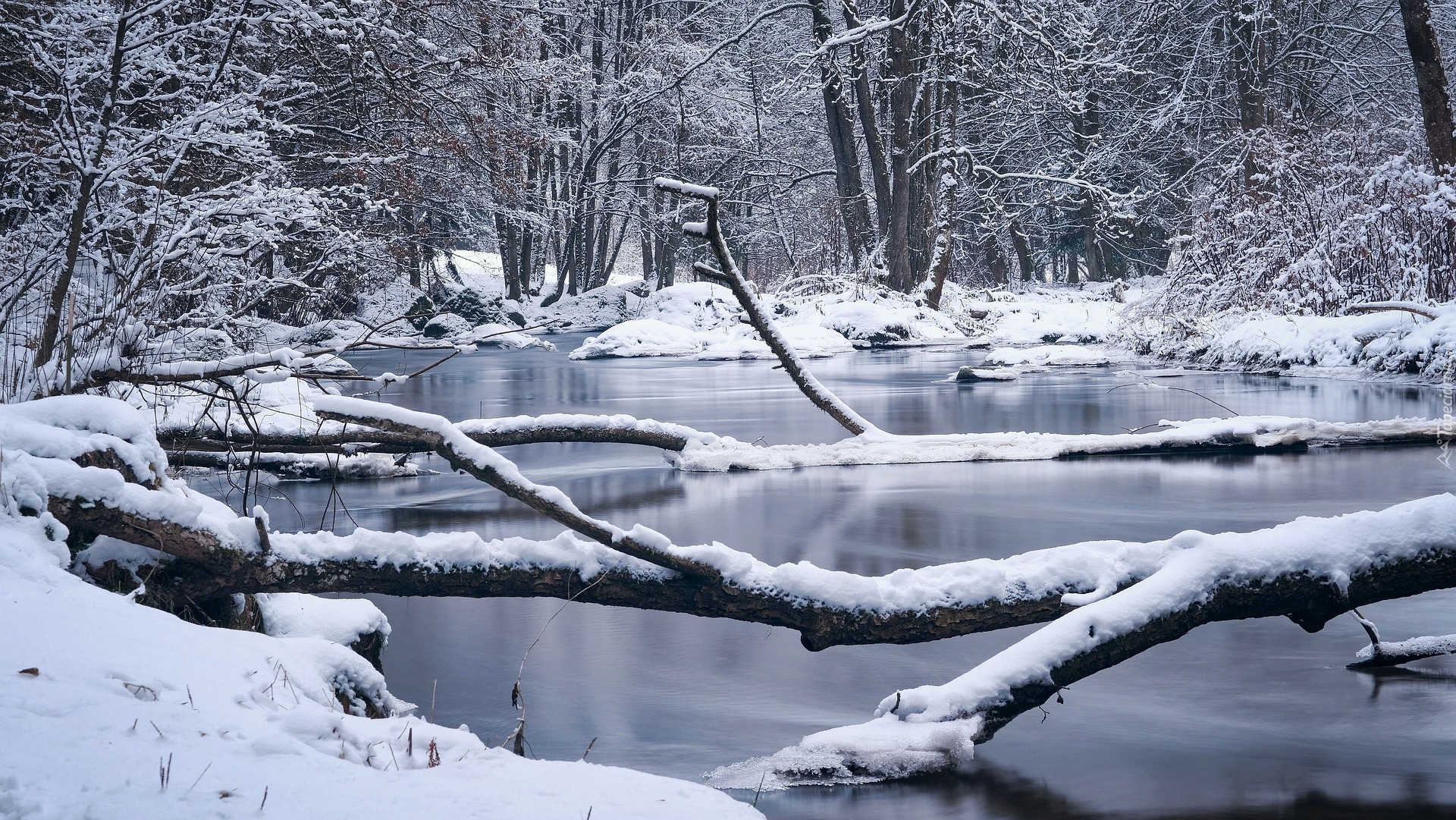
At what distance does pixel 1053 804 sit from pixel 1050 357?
1656cm

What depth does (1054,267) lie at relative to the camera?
5072 centimetres

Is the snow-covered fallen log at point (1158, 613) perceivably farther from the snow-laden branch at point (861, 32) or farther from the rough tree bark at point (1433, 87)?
the snow-laden branch at point (861, 32)

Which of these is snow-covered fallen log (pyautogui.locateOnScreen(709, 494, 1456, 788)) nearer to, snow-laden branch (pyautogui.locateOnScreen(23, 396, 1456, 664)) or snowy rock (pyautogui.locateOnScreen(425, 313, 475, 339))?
snow-laden branch (pyautogui.locateOnScreen(23, 396, 1456, 664))

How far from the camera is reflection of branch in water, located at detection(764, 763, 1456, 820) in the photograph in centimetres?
328

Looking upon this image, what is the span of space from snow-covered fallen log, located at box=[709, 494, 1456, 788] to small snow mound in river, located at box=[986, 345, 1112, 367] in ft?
51.2

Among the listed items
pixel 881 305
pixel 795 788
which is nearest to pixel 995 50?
pixel 881 305

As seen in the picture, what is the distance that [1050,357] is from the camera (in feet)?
63.2

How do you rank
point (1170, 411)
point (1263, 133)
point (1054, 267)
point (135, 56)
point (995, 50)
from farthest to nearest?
point (1054, 267) → point (995, 50) → point (1263, 133) → point (1170, 411) → point (135, 56)

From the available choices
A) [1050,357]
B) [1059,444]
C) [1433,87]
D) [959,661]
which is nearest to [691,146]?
[1050,357]

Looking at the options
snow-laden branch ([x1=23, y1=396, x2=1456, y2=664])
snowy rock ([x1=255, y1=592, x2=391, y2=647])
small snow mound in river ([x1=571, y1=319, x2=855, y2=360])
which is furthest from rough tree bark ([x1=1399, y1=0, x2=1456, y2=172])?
snowy rock ([x1=255, y1=592, x2=391, y2=647])

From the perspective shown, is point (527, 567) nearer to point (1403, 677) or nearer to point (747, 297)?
point (1403, 677)

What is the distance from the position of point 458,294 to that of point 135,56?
23447 millimetres

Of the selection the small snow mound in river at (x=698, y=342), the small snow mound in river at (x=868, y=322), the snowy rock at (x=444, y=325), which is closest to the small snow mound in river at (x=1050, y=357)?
the small snow mound in river at (x=698, y=342)

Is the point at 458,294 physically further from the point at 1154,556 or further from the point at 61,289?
the point at 1154,556
